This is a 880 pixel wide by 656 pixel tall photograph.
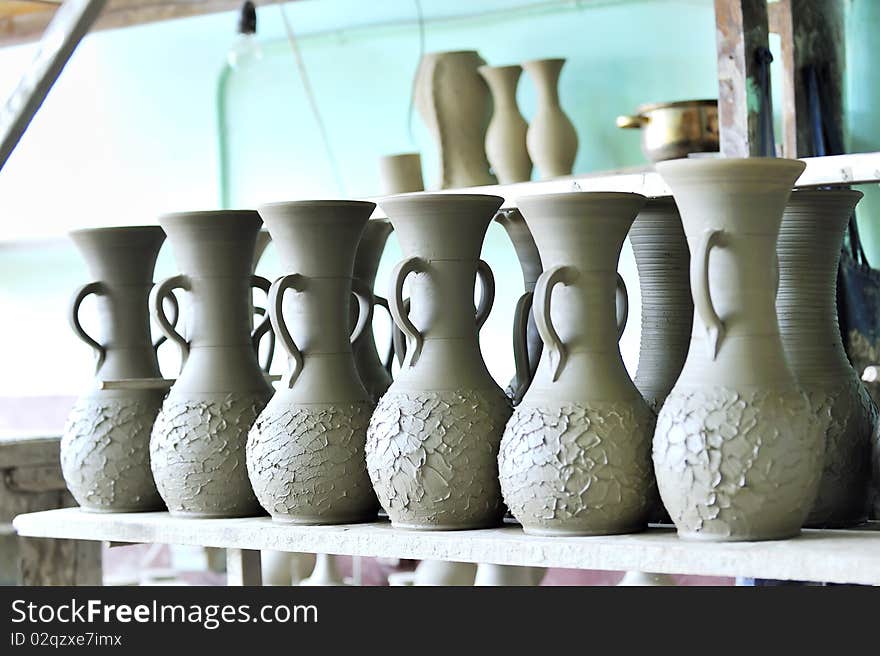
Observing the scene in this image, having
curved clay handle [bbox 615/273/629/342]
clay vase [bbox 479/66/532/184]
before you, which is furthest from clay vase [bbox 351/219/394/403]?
clay vase [bbox 479/66/532/184]

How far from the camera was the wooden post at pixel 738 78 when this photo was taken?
1.82 m

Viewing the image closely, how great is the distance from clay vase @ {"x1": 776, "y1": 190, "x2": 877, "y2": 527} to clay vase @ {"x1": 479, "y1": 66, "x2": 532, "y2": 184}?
183 centimetres

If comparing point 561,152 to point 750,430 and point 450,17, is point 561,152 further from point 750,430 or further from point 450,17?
point 750,430

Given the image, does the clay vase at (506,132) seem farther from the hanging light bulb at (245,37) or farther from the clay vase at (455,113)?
the hanging light bulb at (245,37)

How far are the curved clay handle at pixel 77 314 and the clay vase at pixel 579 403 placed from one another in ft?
1.65

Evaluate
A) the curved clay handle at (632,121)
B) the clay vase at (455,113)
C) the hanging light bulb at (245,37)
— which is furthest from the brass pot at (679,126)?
the hanging light bulb at (245,37)

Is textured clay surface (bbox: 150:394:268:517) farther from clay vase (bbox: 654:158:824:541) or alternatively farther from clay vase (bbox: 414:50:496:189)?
clay vase (bbox: 414:50:496:189)

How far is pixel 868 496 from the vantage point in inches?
46.6

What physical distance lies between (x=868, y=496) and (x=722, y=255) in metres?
0.29

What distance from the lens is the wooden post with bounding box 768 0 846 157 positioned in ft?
7.79

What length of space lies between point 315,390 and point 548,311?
0.25m

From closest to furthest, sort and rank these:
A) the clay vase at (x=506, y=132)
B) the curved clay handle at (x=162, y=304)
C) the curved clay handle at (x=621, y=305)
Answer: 1. the curved clay handle at (x=621, y=305)
2. the curved clay handle at (x=162, y=304)
3. the clay vase at (x=506, y=132)

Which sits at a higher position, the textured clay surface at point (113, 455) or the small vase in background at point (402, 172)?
the small vase in background at point (402, 172)

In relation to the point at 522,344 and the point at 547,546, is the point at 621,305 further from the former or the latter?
the point at 547,546
